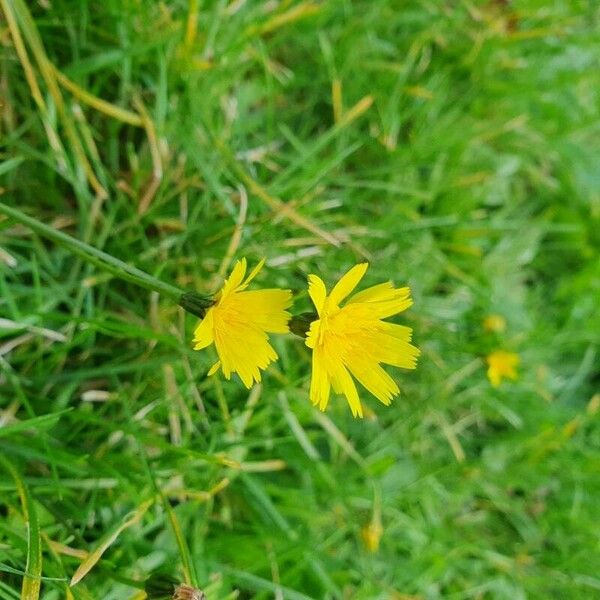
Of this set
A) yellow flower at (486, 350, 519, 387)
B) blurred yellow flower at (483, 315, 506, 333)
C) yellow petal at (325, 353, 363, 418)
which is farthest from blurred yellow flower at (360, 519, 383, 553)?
yellow petal at (325, 353, 363, 418)

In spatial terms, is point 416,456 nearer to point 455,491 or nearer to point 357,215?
point 455,491

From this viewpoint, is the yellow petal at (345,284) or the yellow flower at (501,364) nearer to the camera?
the yellow petal at (345,284)

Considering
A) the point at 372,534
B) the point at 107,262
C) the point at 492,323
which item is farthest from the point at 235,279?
the point at 492,323

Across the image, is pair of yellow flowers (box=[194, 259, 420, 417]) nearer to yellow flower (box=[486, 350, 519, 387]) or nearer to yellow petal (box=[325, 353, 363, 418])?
yellow petal (box=[325, 353, 363, 418])

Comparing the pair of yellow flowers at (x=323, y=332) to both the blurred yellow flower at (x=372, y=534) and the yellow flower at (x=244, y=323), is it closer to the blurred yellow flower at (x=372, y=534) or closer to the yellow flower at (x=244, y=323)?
the yellow flower at (x=244, y=323)

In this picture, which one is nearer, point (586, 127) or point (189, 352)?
point (189, 352)

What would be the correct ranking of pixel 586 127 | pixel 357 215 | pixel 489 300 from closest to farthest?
pixel 357 215, pixel 489 300, pixel 586 127

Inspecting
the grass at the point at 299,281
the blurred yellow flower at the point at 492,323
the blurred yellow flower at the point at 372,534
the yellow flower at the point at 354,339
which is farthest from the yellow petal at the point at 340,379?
the blurred yellow flower at the point at 492,323

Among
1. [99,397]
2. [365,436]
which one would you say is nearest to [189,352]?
[99,397]
